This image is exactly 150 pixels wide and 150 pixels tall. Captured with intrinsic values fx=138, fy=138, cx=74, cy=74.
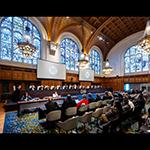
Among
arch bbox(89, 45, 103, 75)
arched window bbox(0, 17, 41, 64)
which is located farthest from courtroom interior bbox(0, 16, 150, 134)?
arch bbox(89, 45, 103, 75)

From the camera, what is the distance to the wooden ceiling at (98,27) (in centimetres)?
1282

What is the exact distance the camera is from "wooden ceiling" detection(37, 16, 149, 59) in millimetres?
12820

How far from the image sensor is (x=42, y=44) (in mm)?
12914

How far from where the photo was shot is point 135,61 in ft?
63.7

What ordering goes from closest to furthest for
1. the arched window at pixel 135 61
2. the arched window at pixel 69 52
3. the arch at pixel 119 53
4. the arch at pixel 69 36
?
the arch at pixel 69 36 < the arched window at pixel 69 52 < the arched window at pixel 135 61 < the arch at pixel 119 53

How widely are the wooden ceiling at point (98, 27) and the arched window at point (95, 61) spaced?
3.88 ft

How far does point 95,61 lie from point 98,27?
6095 millimetres

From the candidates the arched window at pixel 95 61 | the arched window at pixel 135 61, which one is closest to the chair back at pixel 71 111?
the arched window at pixel 95 61

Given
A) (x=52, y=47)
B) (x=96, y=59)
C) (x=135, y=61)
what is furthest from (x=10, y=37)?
(x=135, y=61)

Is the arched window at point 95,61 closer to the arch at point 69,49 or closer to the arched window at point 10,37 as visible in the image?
the arch at point 69,49

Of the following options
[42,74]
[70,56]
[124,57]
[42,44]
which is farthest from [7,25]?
[124,57]

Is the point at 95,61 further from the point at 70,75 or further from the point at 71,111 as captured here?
the point at 71,111
